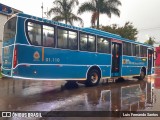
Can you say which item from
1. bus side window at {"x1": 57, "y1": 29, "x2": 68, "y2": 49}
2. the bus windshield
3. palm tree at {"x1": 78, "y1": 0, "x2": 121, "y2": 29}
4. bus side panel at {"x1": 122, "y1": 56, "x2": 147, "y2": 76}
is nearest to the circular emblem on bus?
the bus windshield

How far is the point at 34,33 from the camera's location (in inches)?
431

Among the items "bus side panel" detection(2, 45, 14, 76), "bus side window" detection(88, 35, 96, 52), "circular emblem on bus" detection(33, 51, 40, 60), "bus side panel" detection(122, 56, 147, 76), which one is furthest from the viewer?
"bus side panel" detection(122, 56, 147, 76)

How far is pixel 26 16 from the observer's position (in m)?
10.7

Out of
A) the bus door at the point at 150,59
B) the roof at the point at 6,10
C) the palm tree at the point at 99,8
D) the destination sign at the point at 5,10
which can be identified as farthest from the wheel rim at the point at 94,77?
the palm tree at the point at 99,8

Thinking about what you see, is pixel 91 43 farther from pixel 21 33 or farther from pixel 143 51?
pixel 143 51

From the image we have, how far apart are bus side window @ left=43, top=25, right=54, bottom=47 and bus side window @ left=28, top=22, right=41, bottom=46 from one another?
331mm

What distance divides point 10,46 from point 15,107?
323 cm

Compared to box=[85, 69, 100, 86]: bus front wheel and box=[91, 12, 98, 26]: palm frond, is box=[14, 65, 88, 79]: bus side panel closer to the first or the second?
box=[85, 69, 100, 86]: bus front wheel

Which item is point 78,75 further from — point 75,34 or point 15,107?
point 15,107

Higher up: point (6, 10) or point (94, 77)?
point (6, 10)

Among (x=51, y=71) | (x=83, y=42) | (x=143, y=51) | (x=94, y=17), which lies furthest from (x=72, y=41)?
(x=94, y=17)

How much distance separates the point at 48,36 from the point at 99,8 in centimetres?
2233

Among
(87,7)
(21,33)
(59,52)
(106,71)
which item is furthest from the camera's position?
(87,7)

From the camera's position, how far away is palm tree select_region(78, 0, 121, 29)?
32844mm
